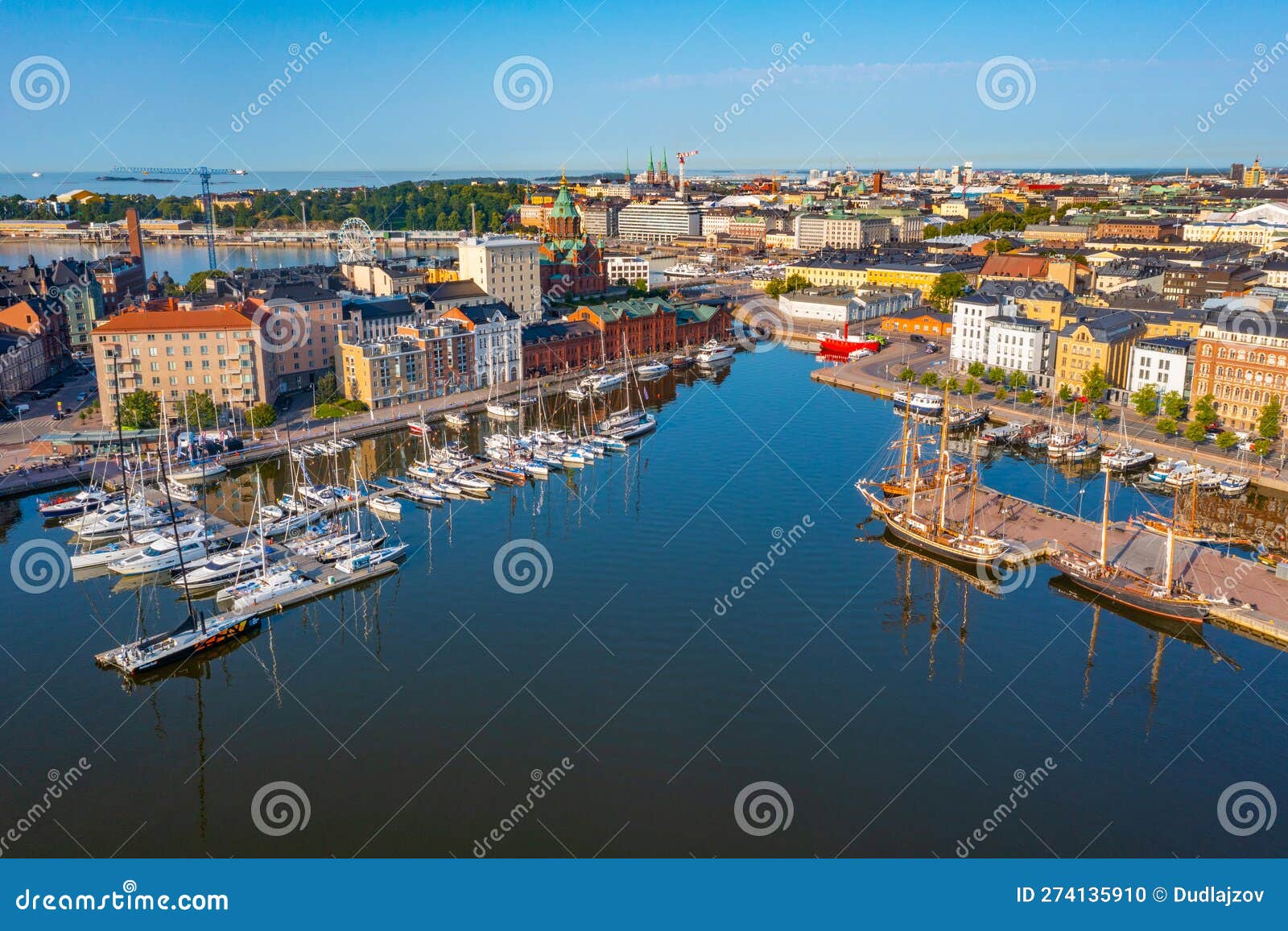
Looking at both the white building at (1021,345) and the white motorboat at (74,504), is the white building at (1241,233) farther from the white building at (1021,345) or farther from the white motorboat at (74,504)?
the white motorboat at (74,504)

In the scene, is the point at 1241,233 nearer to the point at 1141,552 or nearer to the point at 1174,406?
the point at 1174,406

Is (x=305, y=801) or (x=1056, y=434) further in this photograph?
(x=1056, y=434)

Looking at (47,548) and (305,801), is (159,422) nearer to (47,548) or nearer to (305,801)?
(47,548)

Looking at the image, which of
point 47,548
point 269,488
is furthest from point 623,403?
point 47,548

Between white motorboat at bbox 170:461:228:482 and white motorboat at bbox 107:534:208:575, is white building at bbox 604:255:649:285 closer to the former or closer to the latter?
white motorboat at bbox 170:461:228:482
